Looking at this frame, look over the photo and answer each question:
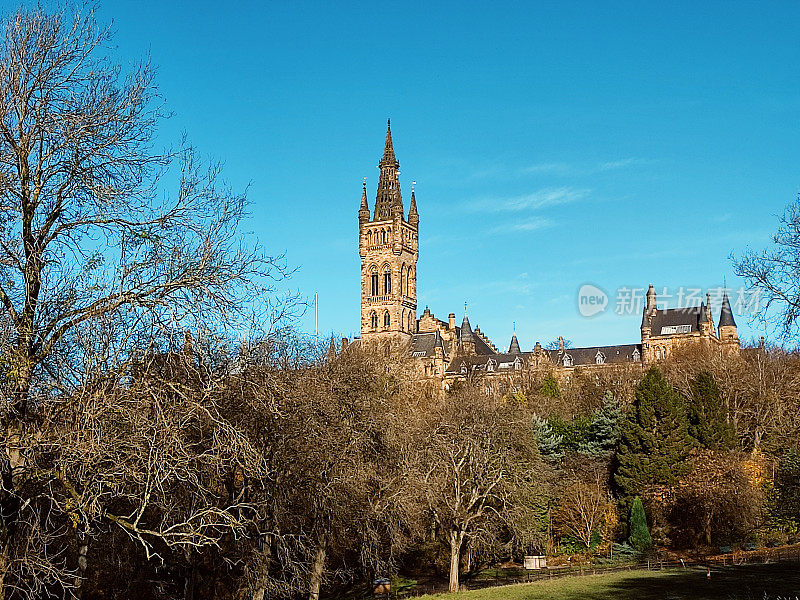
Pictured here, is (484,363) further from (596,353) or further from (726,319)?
(726,319)

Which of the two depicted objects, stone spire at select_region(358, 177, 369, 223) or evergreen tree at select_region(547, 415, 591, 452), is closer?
evergreen tree at select_region(547, 415, 591, 452)

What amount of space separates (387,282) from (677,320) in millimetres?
46016

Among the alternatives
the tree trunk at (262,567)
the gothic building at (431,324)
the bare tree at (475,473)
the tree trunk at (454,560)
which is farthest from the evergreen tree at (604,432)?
the gothic building at (431,324)

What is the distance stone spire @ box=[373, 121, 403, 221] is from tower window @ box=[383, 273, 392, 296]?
9.80 m

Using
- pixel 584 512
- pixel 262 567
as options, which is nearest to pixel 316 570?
pixel 262 567

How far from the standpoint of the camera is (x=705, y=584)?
32.8 meters

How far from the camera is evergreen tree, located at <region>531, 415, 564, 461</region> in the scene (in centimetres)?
5619

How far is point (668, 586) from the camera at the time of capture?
33.1 metres

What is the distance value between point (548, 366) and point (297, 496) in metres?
80.3

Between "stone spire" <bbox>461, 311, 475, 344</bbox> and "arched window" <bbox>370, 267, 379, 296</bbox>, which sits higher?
"arched window" <bbox>370, 267, 379, 296</bbox>

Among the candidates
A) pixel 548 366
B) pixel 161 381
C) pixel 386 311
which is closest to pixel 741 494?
pixel 161 381

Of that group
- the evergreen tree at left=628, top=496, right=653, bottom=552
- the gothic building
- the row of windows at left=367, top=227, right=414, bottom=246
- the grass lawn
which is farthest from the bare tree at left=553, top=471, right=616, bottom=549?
the row of windows at left=367, top=227, right=414, bottom=246

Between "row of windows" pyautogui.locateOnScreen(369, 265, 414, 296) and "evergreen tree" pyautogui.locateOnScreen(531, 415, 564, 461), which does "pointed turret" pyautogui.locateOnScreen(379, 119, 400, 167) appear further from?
"evergreen tree" pyautogui.locateOnScreen(531, 415, 564, 461)

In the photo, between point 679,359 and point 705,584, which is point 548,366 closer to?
point 679,359
